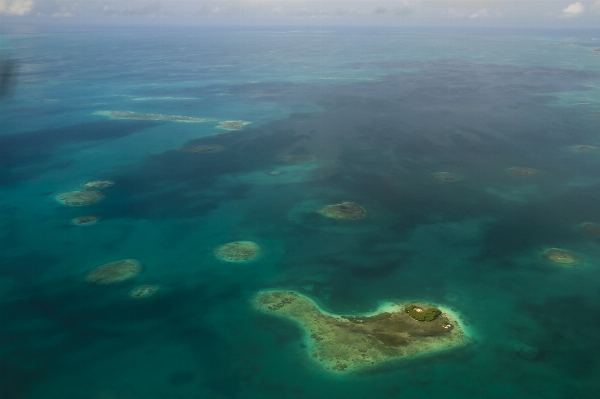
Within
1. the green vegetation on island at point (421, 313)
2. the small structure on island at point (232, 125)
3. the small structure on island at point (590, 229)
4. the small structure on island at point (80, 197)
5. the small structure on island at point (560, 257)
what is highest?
the small structure on island at point (232, 125)

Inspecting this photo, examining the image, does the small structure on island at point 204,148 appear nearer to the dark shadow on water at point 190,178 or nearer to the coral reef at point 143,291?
the dark shadow on water at point 190,178

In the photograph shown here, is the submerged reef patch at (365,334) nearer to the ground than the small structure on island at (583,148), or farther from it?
nearer to the ground

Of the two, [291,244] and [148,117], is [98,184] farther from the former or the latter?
[148,117]

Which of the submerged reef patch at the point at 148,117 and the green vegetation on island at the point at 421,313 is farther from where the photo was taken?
the submerged reef patch at the point at 148,117

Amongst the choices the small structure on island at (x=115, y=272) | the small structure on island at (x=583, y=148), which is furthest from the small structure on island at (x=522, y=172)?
the small structure on island at (x=115, y=272)

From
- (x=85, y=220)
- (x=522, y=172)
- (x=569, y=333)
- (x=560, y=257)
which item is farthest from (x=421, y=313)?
(x=522, y=172)

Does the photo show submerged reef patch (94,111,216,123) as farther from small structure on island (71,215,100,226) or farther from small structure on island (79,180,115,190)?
small structure on island (71,215,100,226)

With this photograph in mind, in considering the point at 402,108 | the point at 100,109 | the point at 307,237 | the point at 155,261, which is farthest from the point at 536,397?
the point at 100,109
